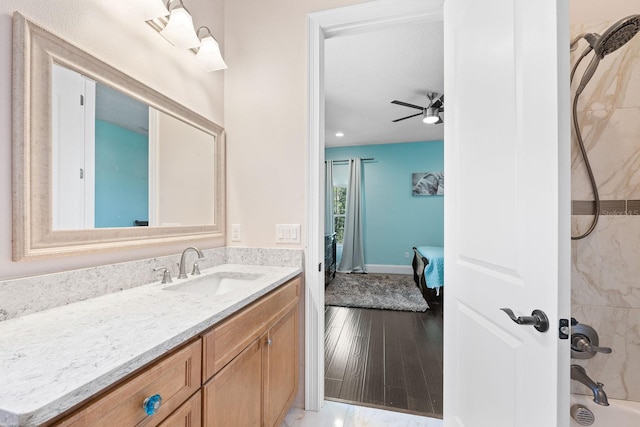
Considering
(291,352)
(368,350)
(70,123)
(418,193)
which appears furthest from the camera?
(418,193)

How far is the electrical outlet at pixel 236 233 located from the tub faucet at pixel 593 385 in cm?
170

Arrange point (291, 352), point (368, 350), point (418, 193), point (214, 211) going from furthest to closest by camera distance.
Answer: point (418, 193), point (368, 350), point (214, 211), point (291, 352)

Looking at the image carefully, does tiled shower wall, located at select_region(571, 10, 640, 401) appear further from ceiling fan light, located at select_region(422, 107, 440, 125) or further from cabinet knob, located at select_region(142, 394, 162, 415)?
ceiling fan light, located at select_region(422, 107, 440, 125)

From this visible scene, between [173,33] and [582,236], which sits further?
[173,33]

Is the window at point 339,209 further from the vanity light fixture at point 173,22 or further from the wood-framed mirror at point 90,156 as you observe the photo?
the vanity light fixture at point 173,22

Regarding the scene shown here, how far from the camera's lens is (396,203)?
225 inches

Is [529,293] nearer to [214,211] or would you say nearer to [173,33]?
[214,211]

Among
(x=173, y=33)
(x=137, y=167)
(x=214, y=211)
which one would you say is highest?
(x=173, y=33)

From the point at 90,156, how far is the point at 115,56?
1.45 feet

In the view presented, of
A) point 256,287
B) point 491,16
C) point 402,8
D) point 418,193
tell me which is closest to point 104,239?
point 256,287

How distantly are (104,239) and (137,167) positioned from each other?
36 cm

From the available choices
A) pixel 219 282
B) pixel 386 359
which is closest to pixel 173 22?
Result: pixel 219 282

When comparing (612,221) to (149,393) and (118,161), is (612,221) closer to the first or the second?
(149,393)

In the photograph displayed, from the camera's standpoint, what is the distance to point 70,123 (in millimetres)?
941
